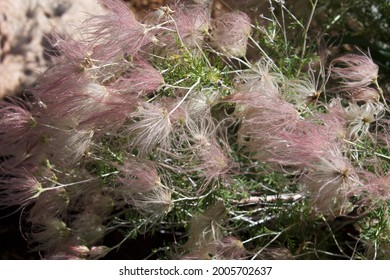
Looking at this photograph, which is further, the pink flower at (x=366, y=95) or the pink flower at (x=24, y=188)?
the pink flower at (x=24, y=188)

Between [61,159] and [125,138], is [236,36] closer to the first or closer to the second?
[125,138]

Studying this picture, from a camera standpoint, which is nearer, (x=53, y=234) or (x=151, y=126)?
(x=151, y=126)

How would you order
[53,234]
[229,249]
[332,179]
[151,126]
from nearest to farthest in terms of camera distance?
[332,179] → [151,126] → [229,249] → [53,234]

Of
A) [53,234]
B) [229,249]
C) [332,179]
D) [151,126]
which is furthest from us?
[53,234]

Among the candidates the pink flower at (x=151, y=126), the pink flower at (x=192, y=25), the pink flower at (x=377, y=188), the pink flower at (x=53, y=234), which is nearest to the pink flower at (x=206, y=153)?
the pink flower at (x=151, y=126)

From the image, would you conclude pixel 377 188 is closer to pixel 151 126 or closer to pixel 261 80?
pixel 261 80

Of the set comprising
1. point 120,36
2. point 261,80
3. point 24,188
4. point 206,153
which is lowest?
point 24,188

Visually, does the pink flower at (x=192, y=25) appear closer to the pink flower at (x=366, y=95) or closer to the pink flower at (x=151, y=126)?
the pink flower at (x=151, y=126)

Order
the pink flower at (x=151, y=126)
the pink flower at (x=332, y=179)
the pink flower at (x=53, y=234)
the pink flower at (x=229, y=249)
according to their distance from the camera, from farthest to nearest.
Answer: the pink flower at (x=53, y=234)
the pink flower at (x=229, y=249)
the pink flower at (x=151, y=126)
the pink flower at (x=332, y=179)

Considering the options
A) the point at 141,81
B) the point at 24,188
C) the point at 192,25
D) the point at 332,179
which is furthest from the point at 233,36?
the point at 24,188
